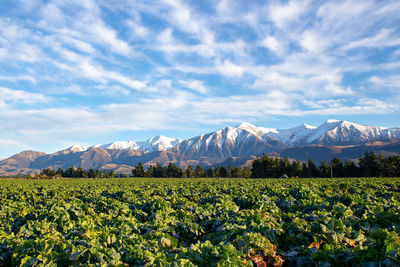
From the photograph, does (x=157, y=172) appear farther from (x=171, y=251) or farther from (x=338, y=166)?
(x=171, y=251)

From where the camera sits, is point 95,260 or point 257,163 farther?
point 257,163

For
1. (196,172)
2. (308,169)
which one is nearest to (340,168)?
(308,169)

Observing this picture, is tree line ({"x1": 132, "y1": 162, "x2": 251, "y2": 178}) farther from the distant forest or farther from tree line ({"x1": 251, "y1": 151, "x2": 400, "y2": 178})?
tree line ({"x1": 251, "y1": 151, "x2": 400, "y2": 178})

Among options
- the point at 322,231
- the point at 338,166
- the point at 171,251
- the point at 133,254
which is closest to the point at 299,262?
the point at 322,231

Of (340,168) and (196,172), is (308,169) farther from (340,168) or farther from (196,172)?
(196,172)

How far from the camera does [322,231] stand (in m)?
7.99

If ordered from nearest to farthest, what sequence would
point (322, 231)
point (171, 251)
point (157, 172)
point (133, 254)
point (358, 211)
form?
1. point (133, 254)
2. point (171, 251)
3. point (322, 231)
4. point (358, 211)
5. point (157, 172)

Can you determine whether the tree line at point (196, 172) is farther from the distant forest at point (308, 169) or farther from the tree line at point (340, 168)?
the tree line at point (340, 168)

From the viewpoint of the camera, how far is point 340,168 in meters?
97.7

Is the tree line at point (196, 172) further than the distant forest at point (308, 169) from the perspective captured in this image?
Yes

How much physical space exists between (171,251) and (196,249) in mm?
1300

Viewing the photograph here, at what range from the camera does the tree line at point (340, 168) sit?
90.2 meters

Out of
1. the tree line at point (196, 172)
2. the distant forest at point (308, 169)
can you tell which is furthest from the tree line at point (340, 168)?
the tree line at point (196, 172)

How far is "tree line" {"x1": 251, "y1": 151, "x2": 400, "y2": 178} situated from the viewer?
296 feet
